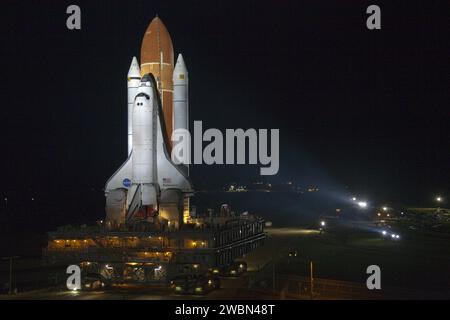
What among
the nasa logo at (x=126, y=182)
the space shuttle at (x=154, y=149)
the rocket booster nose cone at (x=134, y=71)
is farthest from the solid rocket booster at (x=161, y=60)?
the nasa logo at (x=126, y=182)

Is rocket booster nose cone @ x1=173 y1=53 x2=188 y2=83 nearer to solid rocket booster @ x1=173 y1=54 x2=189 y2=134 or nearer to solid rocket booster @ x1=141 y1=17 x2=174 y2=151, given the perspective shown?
solid rocket booster @ x1=173 y1=54 x2=189 y2=134

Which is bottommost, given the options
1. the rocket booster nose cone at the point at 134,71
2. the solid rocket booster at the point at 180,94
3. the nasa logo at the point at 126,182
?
the nasa logo at the point at 126,182

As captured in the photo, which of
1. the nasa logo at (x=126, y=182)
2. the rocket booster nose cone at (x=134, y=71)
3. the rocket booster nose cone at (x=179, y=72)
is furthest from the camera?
the rocket booster nose cone at (x=134, y=71)

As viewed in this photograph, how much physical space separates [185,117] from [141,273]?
2178 centimetres

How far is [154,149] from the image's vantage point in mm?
55531

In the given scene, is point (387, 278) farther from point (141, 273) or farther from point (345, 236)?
point (345, 236)

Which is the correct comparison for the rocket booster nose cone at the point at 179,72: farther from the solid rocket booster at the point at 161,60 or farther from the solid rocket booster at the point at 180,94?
the solid rocket booster at the point at 161,60

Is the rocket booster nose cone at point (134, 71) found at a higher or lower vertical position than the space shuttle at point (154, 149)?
higher

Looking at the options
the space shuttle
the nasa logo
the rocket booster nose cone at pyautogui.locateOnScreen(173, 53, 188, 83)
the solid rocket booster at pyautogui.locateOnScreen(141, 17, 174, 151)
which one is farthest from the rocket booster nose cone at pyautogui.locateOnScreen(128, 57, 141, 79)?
the nasa logo

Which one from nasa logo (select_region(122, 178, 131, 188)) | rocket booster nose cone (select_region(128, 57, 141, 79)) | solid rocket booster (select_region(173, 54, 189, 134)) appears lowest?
nasa logo (select_region(122, 178, 131, 188))

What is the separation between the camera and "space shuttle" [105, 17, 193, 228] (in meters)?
54.5

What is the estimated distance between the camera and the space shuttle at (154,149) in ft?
179

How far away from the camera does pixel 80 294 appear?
40469 millimetres

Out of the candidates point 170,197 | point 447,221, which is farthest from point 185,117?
point 447,221
